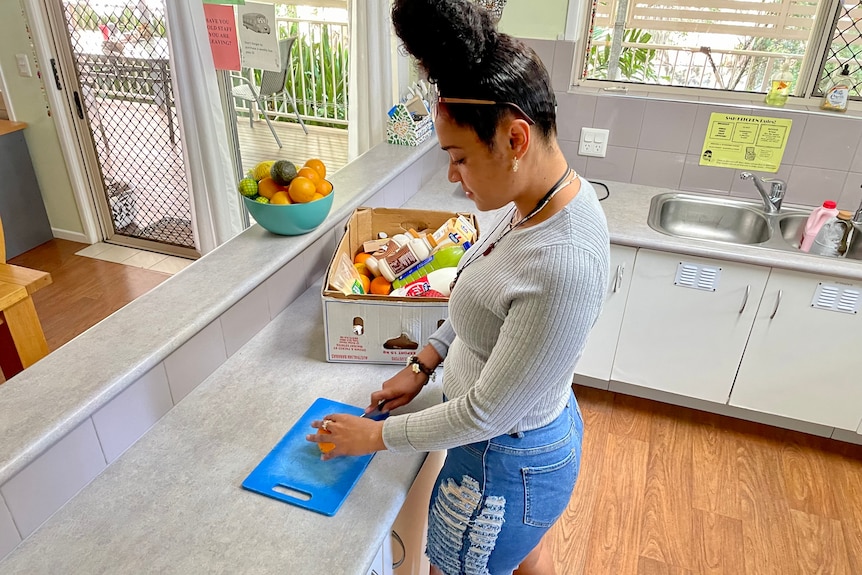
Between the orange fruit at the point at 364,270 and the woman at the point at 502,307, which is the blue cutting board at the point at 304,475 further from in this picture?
the orange fruit at the point at 364,270

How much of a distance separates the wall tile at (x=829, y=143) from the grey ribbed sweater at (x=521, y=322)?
5.60 ft

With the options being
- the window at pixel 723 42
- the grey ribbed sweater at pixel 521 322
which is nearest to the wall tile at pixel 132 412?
the grey ribbed sweater at pixel 521 322

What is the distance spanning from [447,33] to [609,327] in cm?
164

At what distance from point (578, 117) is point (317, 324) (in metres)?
1.52

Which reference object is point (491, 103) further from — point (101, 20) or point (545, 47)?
point (101, 20)

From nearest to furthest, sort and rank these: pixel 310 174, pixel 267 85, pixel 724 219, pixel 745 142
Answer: pixel 310 174
pixel 745 142
pixel 724 219
pixel 267 85

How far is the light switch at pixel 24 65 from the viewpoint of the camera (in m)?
3.37

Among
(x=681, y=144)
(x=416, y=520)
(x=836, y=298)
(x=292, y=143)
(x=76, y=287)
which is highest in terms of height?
(x=681, y=144)

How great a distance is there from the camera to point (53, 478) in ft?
3.01

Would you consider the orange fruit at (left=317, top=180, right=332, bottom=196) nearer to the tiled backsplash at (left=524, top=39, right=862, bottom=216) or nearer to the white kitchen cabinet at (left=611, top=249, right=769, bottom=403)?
the white kitchen cabinet at (left=611, top=249, right=769, bottom=403)

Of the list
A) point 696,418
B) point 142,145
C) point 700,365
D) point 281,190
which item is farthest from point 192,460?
point 142,145

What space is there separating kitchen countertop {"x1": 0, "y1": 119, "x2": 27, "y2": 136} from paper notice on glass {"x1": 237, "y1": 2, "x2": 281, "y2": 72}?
190 cm

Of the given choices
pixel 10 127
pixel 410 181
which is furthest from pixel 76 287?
pixel 410 181

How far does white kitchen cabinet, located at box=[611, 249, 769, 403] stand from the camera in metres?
1.96
